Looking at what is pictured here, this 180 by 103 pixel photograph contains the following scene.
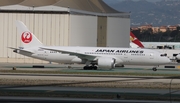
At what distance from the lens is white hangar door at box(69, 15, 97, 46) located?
253 feet

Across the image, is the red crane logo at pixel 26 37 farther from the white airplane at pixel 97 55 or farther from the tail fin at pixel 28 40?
the white airplane at pixel 97 55

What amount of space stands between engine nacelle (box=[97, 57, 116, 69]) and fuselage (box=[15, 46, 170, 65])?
73.7 inches

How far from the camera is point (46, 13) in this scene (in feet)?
251

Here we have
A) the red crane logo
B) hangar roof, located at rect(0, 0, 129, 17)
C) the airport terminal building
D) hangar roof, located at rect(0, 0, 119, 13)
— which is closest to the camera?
the red crane logo

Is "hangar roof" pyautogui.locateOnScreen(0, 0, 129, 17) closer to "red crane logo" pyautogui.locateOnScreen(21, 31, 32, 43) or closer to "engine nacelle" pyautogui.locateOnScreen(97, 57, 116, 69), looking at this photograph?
"red crane logo" pyautogui.locateOnScreen(21, 31, 32, 43)

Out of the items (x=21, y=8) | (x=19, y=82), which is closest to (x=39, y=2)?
(x=21, y=8)

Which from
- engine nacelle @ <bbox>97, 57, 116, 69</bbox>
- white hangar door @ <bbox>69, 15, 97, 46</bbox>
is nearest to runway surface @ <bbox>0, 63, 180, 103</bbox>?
engine nacelle @ <bbox>97, 57, 116, 69</bbox>

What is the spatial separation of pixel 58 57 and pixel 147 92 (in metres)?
31.0

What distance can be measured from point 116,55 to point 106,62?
3132 mm

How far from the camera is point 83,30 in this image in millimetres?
79688

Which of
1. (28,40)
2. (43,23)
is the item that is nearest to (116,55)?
(28,40)

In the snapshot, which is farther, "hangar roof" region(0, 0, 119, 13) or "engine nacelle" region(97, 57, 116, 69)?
"hangar roof" region(0, 0, 119, 13)

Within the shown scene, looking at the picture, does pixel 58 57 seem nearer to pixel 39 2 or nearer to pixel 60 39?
pixel 60 39

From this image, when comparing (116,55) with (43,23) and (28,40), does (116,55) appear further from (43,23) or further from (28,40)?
(43,23)
